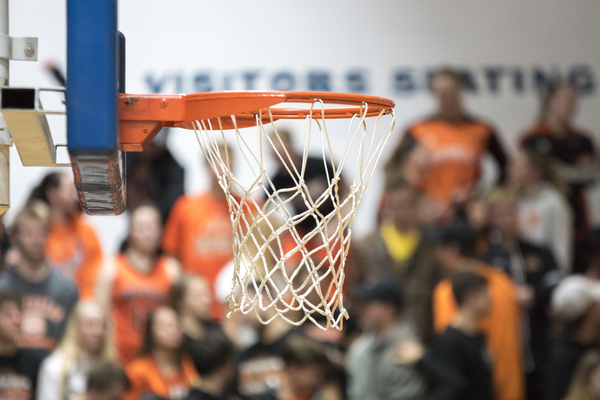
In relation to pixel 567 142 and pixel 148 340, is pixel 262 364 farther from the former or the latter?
pixel 567 142

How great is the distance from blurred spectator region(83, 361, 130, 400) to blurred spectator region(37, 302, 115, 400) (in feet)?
0.29

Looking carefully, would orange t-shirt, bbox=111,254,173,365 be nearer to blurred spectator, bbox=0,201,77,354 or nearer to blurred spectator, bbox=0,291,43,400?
blurred spectator, bbox=0,201,77,354

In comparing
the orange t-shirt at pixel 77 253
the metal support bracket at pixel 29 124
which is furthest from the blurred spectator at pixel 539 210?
the metal support bracket at pixel 29 124

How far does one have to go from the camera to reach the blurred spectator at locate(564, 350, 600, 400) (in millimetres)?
3434

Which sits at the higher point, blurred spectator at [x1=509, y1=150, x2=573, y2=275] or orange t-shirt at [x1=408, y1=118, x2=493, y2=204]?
orange t-shirt at [x1=408, y1=118, x2=493, y2=204]

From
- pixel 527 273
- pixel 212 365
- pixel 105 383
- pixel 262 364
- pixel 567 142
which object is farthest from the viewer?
pixel 567 142

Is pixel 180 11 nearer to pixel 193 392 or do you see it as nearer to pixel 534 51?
pixel 534 51

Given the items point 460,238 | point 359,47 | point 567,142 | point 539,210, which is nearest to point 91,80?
point 460,238

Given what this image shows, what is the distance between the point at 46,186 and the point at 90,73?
262cm

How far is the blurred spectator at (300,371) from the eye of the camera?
320 cm

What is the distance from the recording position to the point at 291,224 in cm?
175

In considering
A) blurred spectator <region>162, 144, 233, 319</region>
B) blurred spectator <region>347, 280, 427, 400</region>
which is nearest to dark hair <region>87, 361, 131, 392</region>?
blurred spectator <region>162, 144, 233, 319</region>

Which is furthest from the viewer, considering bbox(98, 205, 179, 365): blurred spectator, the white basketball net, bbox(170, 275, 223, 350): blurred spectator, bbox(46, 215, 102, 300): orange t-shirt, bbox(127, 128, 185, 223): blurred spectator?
bbox(127, 128, 185, 223): blurred spectator

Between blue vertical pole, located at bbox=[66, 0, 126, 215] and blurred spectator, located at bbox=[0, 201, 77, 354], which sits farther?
blurred spectator, located at bbox=[0, 201, 77, 354]
